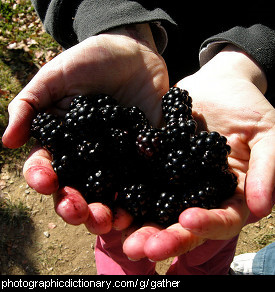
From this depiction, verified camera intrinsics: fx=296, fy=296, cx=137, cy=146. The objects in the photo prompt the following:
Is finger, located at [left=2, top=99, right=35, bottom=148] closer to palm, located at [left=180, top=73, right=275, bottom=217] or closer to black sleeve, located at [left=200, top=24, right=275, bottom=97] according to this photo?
palm, located at [left=180, top=73, right=275, bottom=217]

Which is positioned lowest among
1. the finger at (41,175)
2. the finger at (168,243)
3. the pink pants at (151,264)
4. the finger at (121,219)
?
the pink pants at (151,264)

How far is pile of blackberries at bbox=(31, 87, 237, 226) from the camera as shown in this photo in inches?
67.7

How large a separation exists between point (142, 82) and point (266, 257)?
6.12 feet

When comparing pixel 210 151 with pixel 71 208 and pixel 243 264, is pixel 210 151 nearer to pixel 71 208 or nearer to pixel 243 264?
pixel 71 208

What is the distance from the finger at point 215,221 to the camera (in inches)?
56.7

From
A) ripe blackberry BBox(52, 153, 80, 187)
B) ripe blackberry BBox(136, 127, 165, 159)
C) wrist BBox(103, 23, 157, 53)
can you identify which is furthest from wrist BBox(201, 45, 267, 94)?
ripe blackberry BBox(52, 153, 80, 187)

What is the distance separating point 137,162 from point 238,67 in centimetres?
108

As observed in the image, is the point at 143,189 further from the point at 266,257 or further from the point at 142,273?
the point at 266,257

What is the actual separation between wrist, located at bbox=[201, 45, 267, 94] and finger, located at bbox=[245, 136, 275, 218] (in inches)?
27.4

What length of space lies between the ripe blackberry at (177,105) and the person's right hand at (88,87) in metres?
0.22

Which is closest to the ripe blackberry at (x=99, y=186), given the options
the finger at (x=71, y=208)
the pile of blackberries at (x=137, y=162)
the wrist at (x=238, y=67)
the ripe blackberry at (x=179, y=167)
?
the pile of blackberries at (x=137, y=162)

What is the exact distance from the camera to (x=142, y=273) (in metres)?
2.52

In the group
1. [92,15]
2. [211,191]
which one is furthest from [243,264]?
[92,15]

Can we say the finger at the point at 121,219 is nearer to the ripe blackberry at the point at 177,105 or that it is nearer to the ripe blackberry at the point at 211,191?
the ripe blackberry at the point at 211,191
